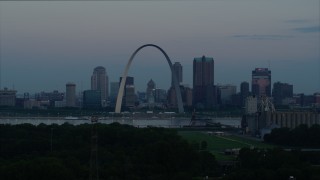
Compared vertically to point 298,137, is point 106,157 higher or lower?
lower

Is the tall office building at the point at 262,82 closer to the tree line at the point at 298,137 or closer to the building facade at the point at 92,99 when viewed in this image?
the building facade at the point at 92,99

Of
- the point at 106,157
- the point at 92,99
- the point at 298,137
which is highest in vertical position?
the point at 92,99

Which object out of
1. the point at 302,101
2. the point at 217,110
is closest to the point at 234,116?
the point at 217,110

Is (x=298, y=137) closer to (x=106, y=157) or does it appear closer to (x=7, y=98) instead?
(x=106, y=157)

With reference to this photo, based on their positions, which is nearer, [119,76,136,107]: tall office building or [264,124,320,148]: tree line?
[264,124,320,148]: tree line

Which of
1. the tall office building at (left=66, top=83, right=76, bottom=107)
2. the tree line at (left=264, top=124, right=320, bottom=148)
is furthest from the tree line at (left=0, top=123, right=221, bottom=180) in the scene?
the tall office building at (left=66, top=83, right=76, bottom=107)

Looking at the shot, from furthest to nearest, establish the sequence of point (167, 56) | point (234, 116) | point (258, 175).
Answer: point (234, 116) < point (167, 56) < point (258, 175)

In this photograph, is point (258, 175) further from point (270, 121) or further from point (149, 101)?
point (149, 101)

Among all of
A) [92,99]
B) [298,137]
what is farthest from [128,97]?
[298,137]

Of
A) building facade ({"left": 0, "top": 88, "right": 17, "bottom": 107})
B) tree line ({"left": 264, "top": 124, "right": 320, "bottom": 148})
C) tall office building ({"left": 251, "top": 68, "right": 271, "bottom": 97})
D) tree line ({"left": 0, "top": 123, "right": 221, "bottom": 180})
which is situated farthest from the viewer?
building facade ({"left": 0, "top": 88, "right": 17, "bottom": 107})

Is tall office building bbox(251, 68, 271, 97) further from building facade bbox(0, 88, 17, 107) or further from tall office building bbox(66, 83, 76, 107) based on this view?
building facade bbox(0, 88, 17, 107)

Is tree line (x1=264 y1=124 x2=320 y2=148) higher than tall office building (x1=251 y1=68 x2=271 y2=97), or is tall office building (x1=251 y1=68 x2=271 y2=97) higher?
tall office building (x1=251 y1=68 x2=271 y2=97)
